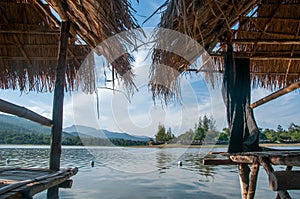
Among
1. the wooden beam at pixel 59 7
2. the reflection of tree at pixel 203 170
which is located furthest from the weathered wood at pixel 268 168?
the reflection of tree at pixel 203 170

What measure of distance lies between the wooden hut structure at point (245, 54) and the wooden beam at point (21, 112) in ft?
3.40

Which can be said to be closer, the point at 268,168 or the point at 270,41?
the point at 268,168

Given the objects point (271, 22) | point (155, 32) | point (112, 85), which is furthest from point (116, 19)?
point (271, 22)

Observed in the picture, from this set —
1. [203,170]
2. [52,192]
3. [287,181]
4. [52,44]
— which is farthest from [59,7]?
[203,170]

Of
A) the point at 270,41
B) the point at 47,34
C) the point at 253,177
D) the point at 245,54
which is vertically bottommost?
the point at 253,177

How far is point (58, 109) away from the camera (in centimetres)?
246

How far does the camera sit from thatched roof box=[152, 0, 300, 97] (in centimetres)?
194

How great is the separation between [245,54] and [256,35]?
292mm

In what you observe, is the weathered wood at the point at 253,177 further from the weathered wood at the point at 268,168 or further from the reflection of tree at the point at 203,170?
the reflection of tree at the point at 203,170

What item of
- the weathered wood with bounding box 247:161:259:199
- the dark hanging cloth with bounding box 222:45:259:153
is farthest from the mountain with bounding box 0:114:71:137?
the weathered wood with bounding box 247:161:259:199

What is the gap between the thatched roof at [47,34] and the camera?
2033mm

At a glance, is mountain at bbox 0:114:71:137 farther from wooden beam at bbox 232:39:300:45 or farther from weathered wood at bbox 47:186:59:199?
wooden beam at bbox 232:39:300:45

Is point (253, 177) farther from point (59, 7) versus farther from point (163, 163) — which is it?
point (163, 163)

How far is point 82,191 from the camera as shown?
533cm
